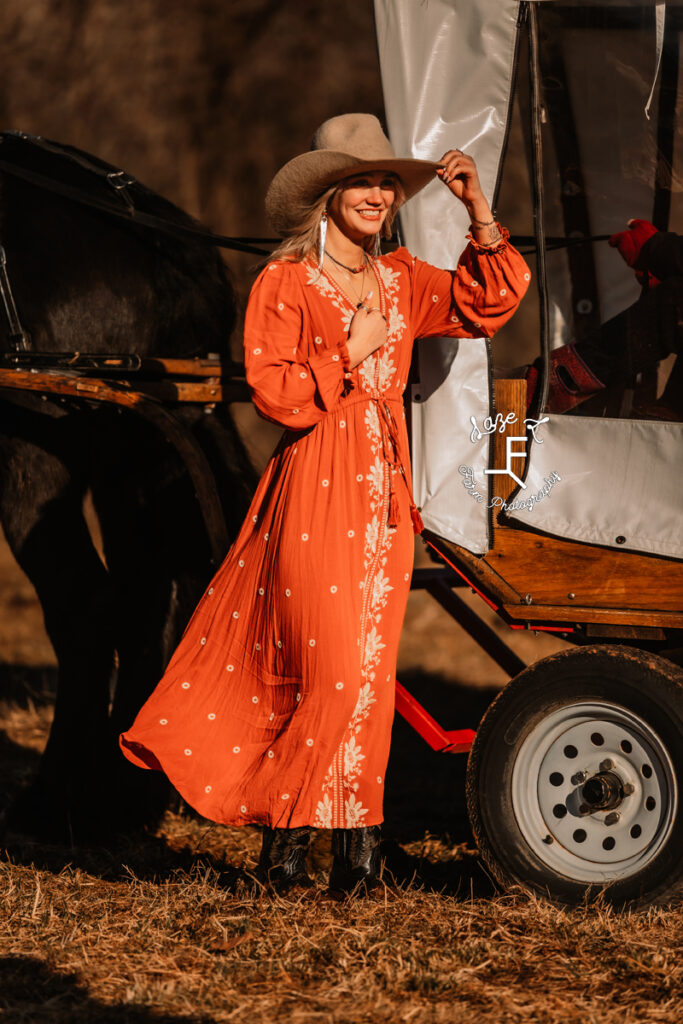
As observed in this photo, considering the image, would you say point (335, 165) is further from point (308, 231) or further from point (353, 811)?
point (353, 811)

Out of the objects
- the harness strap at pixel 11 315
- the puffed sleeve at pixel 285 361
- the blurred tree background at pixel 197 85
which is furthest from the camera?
the blurred tree background at pixel 197 85

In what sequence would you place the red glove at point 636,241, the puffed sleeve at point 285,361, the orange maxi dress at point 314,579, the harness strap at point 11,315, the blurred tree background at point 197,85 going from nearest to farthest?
the puffed sleeve at point 285,361 → the orange maxi dress at point 314,579 → the red glove at point 636,241 → the harness strap at point 11,315 → the blurred tree background at point 197,85

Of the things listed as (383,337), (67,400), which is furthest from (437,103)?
(67,400)

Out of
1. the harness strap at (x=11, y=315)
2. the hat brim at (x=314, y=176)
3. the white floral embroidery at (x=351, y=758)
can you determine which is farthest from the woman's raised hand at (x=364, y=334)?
the harness strap at (x=11, y=315)

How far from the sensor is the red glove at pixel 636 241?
3.21 metres

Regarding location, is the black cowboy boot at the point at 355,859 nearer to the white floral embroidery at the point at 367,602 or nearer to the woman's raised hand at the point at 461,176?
the white floral embroidery at the point at 367,602

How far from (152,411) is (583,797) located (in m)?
1.53

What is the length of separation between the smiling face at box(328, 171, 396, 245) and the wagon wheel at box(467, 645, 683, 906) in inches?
42.5

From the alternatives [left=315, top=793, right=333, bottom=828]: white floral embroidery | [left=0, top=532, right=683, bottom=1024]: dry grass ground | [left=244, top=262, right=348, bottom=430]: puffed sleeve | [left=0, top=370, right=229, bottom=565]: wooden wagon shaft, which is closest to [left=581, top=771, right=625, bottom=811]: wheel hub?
[left=0, top=532, right=683, bottom=1024]: dry grass ground

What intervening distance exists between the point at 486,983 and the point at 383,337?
4.39ft

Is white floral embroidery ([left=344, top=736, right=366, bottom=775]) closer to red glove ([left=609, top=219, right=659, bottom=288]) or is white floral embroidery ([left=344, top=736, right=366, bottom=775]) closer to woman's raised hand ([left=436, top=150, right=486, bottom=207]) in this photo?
woman's raised hand ([left=436, top=150, right=486, bottom=207])

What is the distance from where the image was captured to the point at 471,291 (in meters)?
2.75

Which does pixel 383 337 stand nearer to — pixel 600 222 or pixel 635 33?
pixel 635 33

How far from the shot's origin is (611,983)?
7.77 feet
